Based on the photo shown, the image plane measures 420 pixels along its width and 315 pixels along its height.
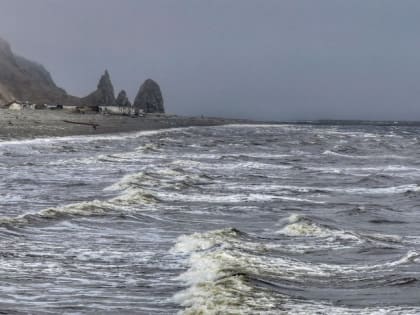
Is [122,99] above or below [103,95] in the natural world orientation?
below

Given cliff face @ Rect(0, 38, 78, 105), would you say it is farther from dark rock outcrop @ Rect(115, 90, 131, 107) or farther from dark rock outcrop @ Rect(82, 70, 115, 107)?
dark rock outcrop @ Rect(115, 90, 131, 107)

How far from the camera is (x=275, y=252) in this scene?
51.1 ft

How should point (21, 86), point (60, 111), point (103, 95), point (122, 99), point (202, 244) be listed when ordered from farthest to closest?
point (122, 99) < point (103, 95) < point (21, 86) < point (60, 111) < point (202, 244)

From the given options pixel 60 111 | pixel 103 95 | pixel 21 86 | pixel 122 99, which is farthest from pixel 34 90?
pixel 60 111

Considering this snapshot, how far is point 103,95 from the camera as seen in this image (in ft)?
578

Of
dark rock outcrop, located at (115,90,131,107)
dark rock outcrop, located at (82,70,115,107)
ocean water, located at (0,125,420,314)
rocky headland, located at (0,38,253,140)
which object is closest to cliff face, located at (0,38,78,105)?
rocky headland, located at (0,38,253,140)

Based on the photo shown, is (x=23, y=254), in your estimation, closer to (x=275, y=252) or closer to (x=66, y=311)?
(x=66, y=311)

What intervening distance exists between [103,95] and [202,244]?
16318 centimetres

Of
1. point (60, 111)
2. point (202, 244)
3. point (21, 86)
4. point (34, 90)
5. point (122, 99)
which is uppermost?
point (21, 86)

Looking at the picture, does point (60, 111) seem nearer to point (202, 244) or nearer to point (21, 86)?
point (21, 86)

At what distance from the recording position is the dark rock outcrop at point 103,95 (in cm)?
17275

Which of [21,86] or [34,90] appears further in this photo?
[34,90]

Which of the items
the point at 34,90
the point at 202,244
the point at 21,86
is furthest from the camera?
the point at 34,90

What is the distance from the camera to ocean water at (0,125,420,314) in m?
11.2
